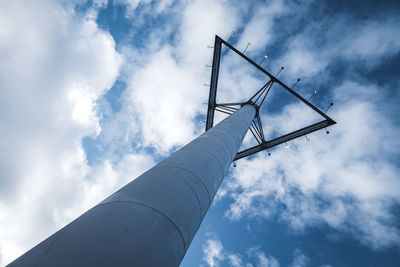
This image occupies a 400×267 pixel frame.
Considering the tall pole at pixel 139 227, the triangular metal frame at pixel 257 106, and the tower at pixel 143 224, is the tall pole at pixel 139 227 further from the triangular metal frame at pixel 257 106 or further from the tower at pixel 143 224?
the triangular metal frame at pixel 257 106

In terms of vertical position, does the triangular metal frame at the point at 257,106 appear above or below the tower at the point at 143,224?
above

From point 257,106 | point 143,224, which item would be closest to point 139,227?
point 143,224

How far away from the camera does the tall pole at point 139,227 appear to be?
2.56 meters

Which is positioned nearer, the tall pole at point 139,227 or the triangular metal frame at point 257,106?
the tall pole at point 139,227

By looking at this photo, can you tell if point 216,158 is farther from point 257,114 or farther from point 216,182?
point 257,114

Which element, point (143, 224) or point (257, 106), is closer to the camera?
point (143, 224)

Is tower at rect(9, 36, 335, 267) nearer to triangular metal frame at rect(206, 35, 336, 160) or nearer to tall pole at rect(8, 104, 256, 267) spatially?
A: tall pole at rect(8, 104, 256, 267)

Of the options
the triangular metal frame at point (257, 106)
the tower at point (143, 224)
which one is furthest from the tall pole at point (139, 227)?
the triangular metal frame at point (257, 106)

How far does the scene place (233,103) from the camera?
69.3 ft

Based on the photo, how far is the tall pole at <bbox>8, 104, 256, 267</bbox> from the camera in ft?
8.39

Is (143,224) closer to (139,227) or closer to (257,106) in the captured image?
(139,227)

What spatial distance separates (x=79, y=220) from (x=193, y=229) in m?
1.96

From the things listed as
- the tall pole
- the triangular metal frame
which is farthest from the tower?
the triangular metal frame

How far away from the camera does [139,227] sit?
3068 mm
